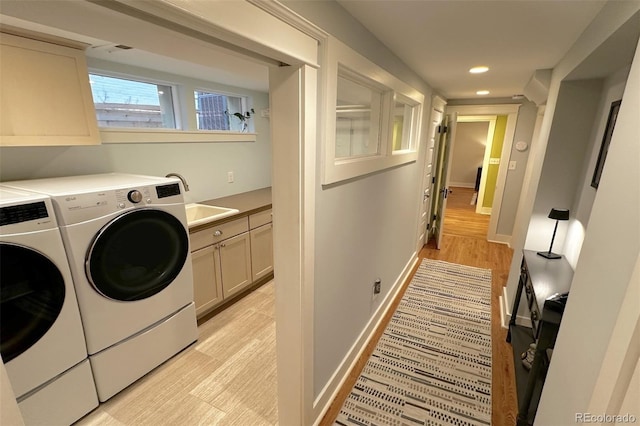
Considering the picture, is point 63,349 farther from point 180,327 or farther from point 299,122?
point 299,122

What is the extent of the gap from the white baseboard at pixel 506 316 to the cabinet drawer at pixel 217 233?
2.41 meters

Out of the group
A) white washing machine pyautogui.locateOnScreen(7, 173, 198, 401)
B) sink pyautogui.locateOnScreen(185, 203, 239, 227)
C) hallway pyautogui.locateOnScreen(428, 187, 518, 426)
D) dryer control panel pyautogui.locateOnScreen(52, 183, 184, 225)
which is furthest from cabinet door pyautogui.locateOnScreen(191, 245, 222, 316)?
hallway pyautogui.locateOnScreen(428, 187, 518, 426)

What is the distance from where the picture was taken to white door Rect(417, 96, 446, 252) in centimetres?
338

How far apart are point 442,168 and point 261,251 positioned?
2777mm

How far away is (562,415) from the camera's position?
0.93 meters

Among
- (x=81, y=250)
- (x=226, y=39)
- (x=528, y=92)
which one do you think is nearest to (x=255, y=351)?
(x=81, y=250)

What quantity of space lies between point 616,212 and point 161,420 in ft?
7.23

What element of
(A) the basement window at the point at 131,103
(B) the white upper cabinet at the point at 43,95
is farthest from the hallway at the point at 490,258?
(A) the basement window at the point at 131,103

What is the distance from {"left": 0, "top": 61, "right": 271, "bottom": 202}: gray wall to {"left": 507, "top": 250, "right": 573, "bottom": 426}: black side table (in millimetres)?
2790

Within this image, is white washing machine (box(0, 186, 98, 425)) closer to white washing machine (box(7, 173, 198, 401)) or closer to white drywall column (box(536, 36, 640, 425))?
white washing machine (box(7, 173, 198, 401))

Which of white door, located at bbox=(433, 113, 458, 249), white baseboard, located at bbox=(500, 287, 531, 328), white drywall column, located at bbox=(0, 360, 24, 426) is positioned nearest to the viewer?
white drywall column, located at bbox=(0, 360, 24, 426)

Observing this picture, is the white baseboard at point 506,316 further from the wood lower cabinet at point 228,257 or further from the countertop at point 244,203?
the countertop at point 244,203

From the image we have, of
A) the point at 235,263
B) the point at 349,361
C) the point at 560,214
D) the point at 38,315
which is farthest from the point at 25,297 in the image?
the point at 560,214

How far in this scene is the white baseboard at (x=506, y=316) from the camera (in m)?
2.41
